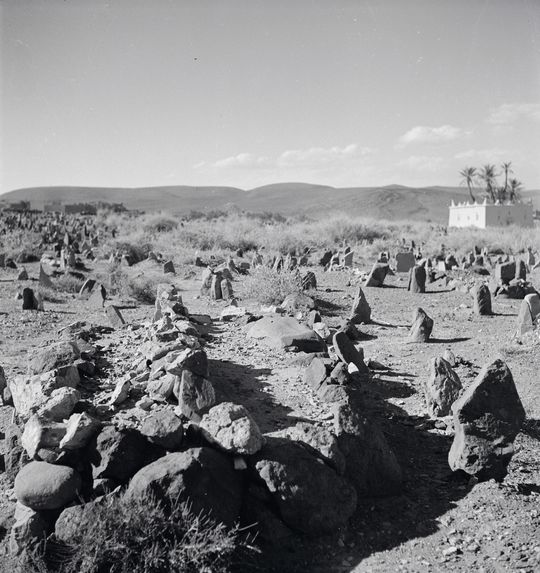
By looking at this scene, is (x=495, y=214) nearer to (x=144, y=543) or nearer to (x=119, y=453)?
(x=119, y=453)

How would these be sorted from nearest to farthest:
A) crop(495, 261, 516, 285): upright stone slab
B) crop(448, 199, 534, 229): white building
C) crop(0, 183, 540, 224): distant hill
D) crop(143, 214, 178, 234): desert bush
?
crop(495, 261, 516, 285): upright stone slab
crop(143, 214, 178, 234): desert bush
crop(448, 199, 534, 229): white building
crop(0, 183, 540, 224): distant hill

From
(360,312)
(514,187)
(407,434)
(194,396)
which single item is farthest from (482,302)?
(514,187)

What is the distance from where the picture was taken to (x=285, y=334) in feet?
26.2

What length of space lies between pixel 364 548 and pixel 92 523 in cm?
185

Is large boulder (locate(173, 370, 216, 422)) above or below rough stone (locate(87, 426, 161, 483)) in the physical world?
above

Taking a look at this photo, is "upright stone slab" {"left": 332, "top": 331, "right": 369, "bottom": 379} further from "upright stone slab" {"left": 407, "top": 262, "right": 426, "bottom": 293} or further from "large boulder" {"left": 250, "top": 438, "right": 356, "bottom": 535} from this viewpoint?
"upright stone slab" {"left": 407, "top": 262, "right": 426, "bottom": 293}

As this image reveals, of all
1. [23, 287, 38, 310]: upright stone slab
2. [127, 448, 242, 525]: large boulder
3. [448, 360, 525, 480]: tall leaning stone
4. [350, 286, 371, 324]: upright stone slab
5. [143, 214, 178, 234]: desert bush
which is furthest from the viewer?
[143, 214, 178, 234]: desert bush

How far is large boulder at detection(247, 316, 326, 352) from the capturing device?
301 inches

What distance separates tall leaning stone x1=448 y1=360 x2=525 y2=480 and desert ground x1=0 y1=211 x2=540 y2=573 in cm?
16

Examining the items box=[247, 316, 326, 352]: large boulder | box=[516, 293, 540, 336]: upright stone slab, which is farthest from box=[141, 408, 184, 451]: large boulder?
box=[516, 293, 540, 336]: upright stone slab

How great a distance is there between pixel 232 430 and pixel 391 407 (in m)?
2.67

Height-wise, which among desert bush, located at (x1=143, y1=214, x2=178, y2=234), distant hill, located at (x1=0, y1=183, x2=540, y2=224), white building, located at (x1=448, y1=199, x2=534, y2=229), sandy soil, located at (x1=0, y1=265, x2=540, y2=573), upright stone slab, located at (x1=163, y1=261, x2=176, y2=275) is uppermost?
distant hill, located at (x1=0, y1=183, x2=540, y2=224)

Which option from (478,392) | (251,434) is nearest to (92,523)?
(251,434)

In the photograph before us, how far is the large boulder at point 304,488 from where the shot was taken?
4230 mm
